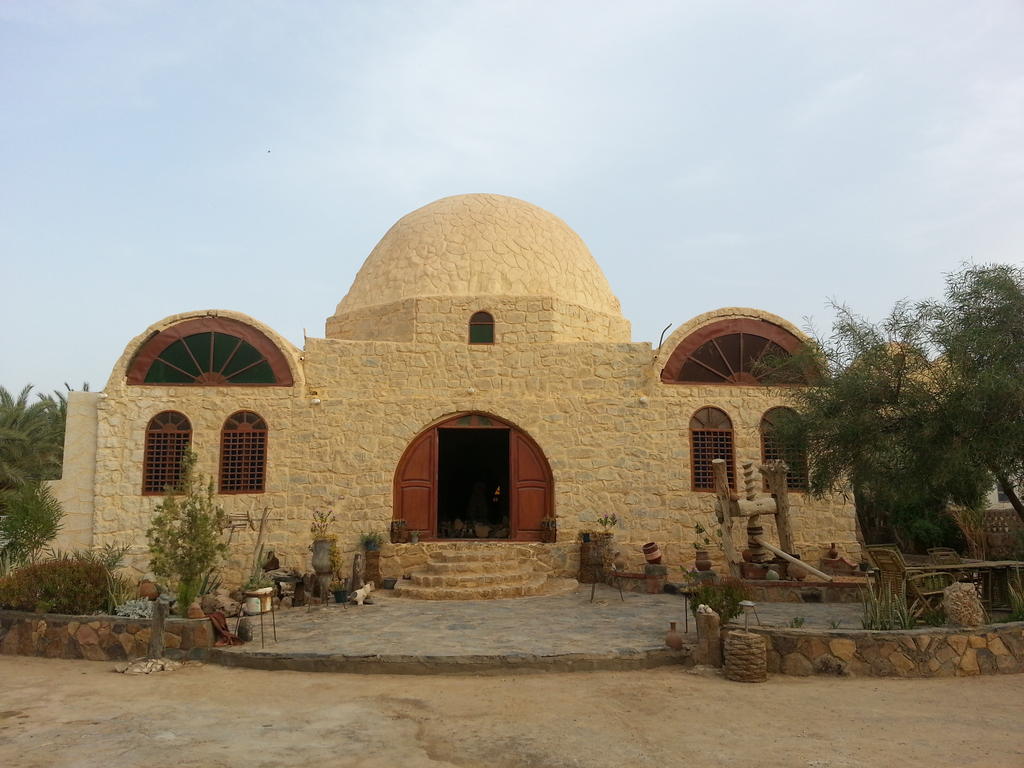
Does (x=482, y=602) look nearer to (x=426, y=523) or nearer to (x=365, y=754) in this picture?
(x=426, y=523)

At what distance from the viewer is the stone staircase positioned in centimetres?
1205

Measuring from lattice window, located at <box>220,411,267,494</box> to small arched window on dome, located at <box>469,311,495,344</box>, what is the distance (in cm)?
441

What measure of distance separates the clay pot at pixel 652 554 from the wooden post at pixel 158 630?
26.4 feet

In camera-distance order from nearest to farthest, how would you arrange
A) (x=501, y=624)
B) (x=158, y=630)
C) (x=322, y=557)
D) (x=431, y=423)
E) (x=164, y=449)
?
(x=158, y=630)
(x=501, y=624)
(x=322, y=557)
(x=164, y=449)
(x=431, y=423)

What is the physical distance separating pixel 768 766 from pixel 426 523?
982cm

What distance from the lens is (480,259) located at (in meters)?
16.3

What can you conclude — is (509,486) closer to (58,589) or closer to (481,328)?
(481,328)

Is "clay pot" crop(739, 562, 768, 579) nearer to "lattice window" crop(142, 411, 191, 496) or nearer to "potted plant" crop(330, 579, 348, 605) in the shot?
"potted plant" crop(330, 579, 348, 605)

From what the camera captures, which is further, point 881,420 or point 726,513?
point 726,513

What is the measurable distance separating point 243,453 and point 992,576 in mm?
12042

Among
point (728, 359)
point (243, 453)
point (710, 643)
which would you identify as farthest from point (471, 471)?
point (710, 643)

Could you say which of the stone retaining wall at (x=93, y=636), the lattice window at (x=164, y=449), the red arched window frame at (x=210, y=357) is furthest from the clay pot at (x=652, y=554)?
the lattice window at (x=164, y=449)

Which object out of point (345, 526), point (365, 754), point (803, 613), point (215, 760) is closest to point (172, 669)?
point (215, 760)

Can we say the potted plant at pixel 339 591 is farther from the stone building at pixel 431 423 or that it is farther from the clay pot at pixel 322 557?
the stone building at pixel 431 423
